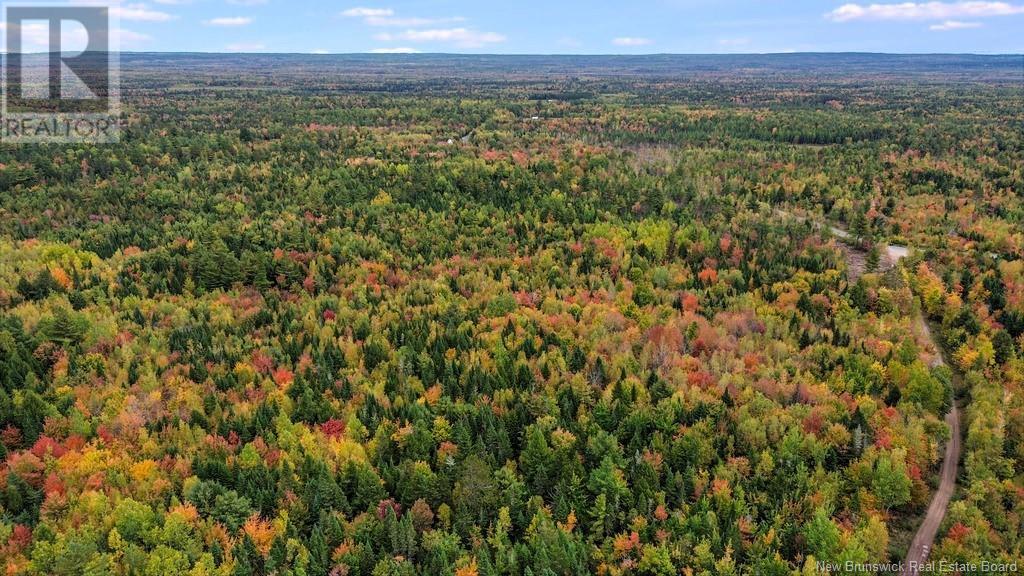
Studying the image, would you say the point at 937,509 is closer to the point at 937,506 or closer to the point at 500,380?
the point at 937,506

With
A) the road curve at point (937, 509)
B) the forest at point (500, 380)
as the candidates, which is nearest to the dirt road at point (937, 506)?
the road curve at point (937, 509)

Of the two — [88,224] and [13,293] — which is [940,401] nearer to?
[13,293]

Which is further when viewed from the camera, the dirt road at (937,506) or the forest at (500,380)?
the dirt road at (937,506)

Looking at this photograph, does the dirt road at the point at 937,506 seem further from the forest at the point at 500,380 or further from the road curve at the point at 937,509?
the forest at the point at 500,380

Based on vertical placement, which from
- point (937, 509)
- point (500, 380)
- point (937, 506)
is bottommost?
point (937, 509)

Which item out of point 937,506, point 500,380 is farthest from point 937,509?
point 500,380
